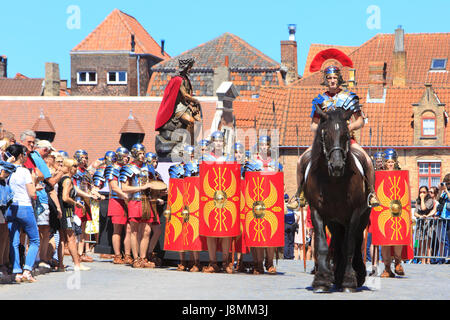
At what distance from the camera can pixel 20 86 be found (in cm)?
8994

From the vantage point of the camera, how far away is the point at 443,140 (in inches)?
2227

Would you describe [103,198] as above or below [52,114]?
below

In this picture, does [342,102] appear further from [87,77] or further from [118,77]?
[87,77]

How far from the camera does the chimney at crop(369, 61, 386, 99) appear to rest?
188 feet

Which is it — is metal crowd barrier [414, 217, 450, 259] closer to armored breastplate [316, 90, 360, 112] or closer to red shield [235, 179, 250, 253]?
red shield [235, 179, 250, 253]

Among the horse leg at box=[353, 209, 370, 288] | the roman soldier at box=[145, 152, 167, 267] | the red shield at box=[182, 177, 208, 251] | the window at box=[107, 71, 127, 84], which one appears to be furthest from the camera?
the window at box=[107, 71, 127, 84]

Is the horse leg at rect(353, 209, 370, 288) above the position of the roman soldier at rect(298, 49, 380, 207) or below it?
below

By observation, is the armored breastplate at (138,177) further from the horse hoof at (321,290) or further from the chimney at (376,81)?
the chimney at (376,81)

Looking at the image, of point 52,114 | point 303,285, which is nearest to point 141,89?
point 52,114

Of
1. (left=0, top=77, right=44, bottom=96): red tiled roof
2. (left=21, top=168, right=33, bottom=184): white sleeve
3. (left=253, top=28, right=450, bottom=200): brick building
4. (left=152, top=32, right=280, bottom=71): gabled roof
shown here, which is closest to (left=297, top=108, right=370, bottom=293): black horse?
(left=21, top=168, right=33, bottom=184): white sleeve

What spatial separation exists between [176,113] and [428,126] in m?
37.3

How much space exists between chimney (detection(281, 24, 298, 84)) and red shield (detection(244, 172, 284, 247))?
6431 cm

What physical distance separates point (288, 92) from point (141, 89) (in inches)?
1200

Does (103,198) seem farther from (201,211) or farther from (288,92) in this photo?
(288,92)
